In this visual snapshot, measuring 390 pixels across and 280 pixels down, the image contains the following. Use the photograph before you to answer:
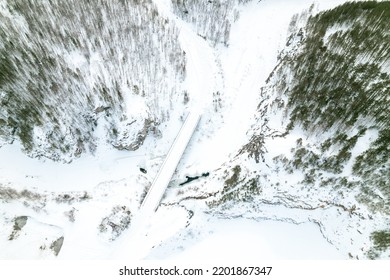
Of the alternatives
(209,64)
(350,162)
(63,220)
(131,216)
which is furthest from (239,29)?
(63,220)

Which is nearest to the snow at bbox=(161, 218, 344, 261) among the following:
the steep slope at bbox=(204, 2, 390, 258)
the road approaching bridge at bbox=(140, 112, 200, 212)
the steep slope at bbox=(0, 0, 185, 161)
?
the steep slope at bbox=(204, 2, 390, 258)

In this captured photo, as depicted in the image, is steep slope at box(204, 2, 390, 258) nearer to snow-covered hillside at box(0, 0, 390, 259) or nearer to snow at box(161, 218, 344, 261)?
snow-covered hillside at box(0, 0, 390, 259)

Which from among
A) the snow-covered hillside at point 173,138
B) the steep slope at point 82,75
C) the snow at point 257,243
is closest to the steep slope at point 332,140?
the snow-covered hillside at point 173,138

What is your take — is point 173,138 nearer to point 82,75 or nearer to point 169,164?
point 169,164

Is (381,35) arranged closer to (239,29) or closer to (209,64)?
(239,29)

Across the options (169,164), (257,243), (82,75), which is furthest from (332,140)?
→ (82,75)

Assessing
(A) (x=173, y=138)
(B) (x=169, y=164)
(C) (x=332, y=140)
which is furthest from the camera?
(A) (x=173, y=138)
